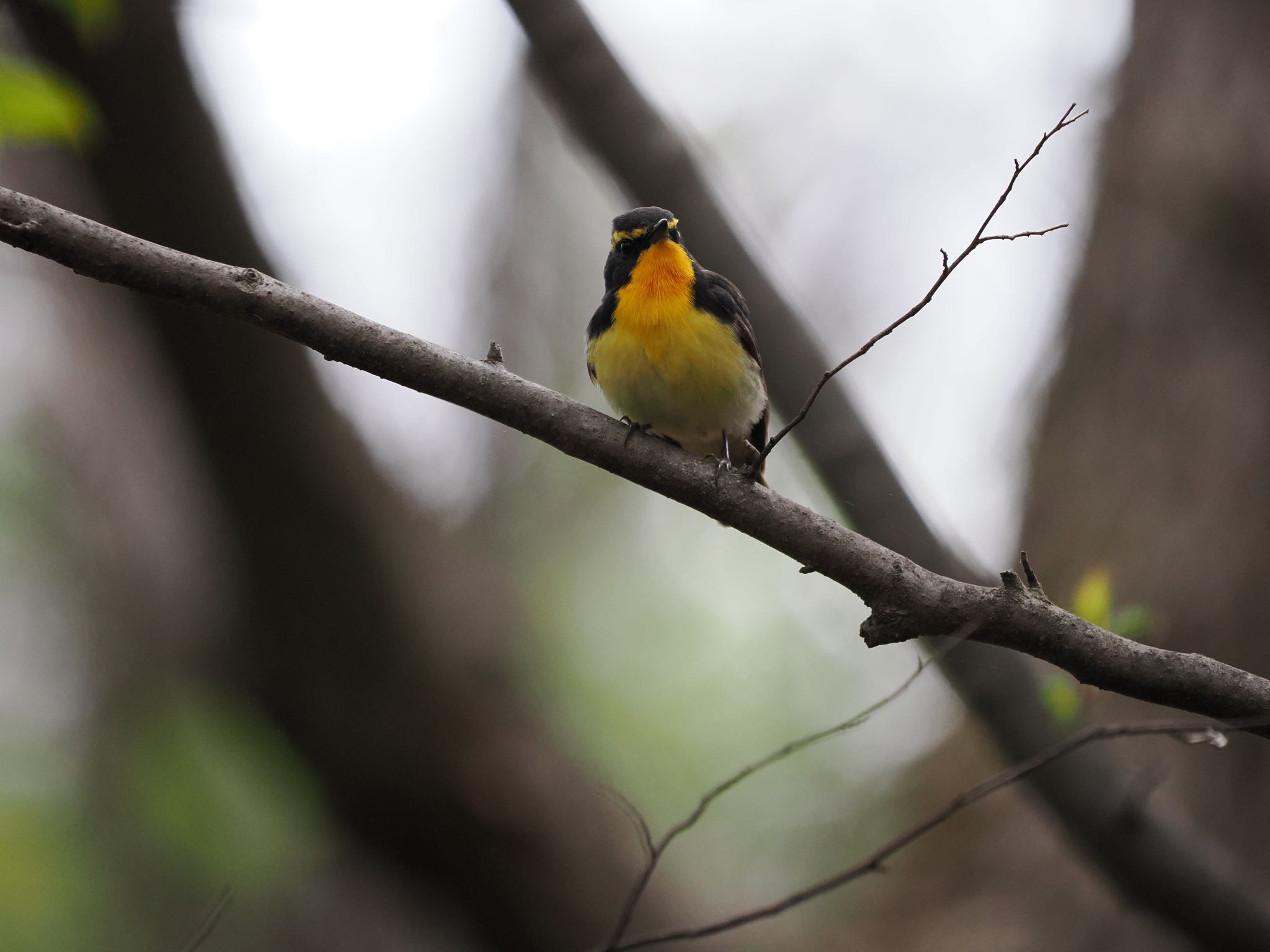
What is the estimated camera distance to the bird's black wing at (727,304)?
13.2 feet

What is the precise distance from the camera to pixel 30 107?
2643 mm

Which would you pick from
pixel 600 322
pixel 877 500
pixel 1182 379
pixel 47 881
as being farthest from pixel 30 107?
pixel 47 881

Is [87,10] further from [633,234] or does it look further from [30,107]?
[633,234]

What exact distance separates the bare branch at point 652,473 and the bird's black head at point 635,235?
1678 mm

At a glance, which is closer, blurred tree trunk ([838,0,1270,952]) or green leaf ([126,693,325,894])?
blurred tree trunk ([838,0,1270,952])

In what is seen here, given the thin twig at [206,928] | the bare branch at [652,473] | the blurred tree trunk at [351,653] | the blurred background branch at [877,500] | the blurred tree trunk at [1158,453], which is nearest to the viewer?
the thin twig at [206,928]

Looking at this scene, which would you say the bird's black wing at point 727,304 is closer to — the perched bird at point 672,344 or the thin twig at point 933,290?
the perched bird at point 672,344

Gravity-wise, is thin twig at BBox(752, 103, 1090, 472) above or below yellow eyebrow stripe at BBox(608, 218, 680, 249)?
below

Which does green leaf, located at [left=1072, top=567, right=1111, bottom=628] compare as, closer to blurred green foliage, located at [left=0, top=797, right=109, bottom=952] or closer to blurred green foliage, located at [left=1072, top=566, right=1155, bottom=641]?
blurred green foliage, located at [left=1072, top=566, right=1155, bottom=641]

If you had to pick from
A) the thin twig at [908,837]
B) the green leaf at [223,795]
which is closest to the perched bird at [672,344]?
the thin twig at [908,837]

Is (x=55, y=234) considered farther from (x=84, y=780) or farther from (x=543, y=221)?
(x=543, y=221)

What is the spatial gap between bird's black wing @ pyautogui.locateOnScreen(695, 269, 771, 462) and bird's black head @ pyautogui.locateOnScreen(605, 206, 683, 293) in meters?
0.25

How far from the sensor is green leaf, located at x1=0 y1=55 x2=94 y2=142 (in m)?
2.65

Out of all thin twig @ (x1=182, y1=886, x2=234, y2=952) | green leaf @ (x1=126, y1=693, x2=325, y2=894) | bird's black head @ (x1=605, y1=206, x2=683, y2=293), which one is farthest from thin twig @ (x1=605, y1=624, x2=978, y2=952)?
green leaf @ (x1=126, y1=693, x2=325, y2=894)
